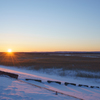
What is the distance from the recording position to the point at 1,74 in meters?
12.9

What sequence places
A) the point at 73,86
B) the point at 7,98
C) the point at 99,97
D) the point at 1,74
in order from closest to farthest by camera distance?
1. the point at 7,98
2. the point at 99,97
3. the point at 73,86
4. the point at 1,74

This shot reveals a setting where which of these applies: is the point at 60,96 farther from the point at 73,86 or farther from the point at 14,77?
the point at 14,77

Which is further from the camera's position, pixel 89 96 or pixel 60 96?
pixel 89 96

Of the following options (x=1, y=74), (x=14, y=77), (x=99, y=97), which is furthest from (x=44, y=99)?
(x=1, y=74)

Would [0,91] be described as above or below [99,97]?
above

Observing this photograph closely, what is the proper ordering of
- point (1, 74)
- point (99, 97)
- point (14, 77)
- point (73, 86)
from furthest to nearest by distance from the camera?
point (1, 74), point (14, 77), point (73, 86), point (99, 97)

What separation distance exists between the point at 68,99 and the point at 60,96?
0.53 meters

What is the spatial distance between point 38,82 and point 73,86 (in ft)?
9.46

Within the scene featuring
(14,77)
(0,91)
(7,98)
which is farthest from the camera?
(14,77)

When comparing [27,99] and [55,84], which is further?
[55,84]

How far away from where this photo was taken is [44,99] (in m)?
6.57

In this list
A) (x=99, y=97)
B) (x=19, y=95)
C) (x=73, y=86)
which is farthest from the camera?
→ (x=73, y=86)

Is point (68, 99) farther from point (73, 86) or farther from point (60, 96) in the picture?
point (73, 86)

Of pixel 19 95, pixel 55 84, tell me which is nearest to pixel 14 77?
pixel 55 84
